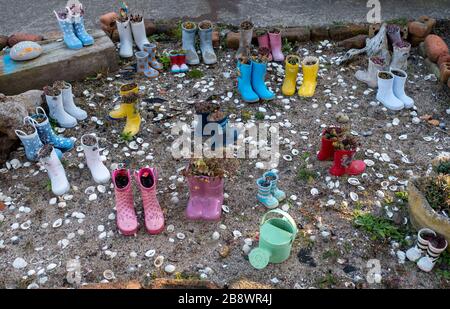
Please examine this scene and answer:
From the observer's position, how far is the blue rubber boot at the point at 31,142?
4059 millimetres

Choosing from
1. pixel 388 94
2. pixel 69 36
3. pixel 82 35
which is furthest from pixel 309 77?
pixel 69 36

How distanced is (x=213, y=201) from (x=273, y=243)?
675 mm


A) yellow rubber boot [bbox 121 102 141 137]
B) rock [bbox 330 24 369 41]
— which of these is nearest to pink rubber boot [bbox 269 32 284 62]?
rock [bbox 330 24 369 41]

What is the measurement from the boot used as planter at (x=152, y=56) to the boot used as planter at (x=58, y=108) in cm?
120

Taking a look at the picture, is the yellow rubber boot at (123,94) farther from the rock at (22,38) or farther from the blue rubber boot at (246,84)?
the rock at (22,38)

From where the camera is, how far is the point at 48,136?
14.0ft

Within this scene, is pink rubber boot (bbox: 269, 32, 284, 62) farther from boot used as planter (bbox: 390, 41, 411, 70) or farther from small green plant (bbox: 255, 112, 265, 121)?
boot used as planter (bbox: 390, 41, 411, 70)

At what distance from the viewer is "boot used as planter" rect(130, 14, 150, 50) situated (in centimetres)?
554

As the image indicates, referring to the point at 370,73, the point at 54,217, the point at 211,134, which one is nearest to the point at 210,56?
the point at 211,134

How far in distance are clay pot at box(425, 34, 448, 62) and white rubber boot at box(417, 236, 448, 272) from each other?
2.75 m

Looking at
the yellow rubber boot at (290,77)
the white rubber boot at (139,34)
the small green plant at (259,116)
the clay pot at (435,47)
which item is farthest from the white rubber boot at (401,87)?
the white rubber boot at (139,34)

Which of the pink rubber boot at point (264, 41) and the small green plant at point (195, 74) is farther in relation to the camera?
the pink rubber boot at point (264, 41)

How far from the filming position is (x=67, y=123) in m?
4.64
